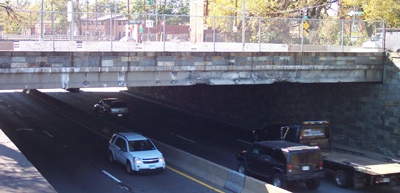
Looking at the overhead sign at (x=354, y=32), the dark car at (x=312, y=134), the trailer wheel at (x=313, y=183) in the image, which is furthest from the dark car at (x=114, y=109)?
the trailer wheel at (x=313, y=183)

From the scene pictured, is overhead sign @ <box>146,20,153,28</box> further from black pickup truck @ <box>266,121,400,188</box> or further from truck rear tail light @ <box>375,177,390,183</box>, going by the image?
truck rear tail light @ <box>375,177,390,183</box>

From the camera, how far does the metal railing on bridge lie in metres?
14.9

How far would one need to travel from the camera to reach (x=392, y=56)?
20141 millimetres

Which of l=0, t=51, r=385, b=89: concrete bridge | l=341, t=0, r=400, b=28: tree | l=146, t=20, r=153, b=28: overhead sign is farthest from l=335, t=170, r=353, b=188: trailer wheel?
l=341, t=0, r=400, b=28: tree

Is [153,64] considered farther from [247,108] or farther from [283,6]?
[283,6]

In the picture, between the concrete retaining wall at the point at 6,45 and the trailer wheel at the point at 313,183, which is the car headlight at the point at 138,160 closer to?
the concrete retaining wall at the point at 6,45

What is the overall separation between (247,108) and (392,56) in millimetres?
11535

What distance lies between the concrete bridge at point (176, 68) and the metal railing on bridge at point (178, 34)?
1.53 ft

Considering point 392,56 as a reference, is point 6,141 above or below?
below

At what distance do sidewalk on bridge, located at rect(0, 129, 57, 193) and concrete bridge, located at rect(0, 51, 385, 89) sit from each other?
270cm

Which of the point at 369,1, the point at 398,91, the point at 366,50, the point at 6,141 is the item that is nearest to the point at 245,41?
the point at 366,50

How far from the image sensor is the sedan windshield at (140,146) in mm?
16188

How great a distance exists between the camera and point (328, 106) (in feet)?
76.2

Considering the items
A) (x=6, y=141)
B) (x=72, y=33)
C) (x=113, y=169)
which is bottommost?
(x=113, y=169)
